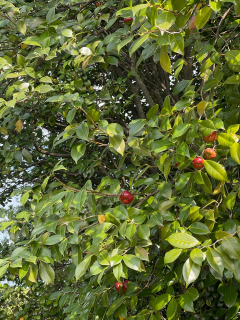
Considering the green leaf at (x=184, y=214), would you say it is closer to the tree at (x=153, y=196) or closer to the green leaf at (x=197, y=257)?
A: the tree at (x=153, y=196)

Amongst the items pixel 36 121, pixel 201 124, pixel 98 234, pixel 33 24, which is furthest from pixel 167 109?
pixel 36 121

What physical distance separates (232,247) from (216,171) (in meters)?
0.23

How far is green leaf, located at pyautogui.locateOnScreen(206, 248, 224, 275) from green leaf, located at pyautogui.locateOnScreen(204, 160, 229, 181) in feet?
0.72

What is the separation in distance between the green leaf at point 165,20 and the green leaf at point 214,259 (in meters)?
0.67

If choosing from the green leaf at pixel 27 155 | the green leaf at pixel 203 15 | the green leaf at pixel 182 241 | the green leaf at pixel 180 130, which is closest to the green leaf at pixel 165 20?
the green leaf at pixel 203 15

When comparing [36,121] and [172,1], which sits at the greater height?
[172,1]

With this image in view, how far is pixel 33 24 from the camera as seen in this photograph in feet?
6.65

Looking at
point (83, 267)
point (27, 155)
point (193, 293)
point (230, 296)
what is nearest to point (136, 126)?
point (83, 267)

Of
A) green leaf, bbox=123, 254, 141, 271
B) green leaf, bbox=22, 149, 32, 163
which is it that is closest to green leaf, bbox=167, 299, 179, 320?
green leaf, bbox=123, 254, 141, 271

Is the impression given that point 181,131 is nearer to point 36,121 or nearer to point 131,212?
point 131,212

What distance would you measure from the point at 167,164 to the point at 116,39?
0.74 metres

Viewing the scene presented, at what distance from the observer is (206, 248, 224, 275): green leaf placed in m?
1.02

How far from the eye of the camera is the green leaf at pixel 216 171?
3.57 ft

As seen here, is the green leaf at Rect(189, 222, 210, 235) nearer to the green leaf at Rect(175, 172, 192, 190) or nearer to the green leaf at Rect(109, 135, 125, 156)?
the green leaf at Rect(175, 172, 192, 190)
